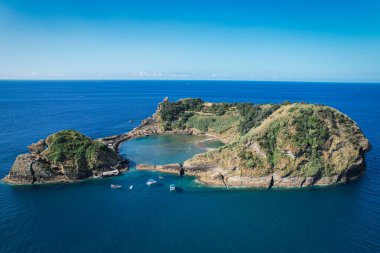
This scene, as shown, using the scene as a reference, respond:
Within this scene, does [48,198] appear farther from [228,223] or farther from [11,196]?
[228,223]

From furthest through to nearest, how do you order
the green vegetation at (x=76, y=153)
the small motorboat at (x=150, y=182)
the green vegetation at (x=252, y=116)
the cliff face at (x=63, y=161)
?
the green vegetation at (x=252, y=116)
the green vegetation at (x=76, y=153)
the cliff face at (x=63, y=161)
the small motorboat at (x=150, y=182)

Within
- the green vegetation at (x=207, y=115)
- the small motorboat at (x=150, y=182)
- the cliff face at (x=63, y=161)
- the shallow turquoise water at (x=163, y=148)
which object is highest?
the green vegetation at (x=207, y=115)

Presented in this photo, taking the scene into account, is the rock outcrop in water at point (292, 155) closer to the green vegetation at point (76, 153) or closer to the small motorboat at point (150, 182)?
the small motorboat at point (150, 182)

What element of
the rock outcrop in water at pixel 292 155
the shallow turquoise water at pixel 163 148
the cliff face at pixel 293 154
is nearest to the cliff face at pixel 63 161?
the shallow turquoise water at pixel 163 148

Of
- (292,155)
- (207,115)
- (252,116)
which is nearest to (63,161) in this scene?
(292,155)

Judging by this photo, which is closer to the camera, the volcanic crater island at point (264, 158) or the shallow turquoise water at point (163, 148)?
the volcanic crater island at point (264, 158)

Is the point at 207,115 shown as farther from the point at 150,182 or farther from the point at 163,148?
the point at 150,182

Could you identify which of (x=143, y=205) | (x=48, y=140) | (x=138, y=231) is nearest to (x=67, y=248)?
(x=138, y=231)

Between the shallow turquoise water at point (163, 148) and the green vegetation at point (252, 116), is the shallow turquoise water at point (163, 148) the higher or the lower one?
the lower one
